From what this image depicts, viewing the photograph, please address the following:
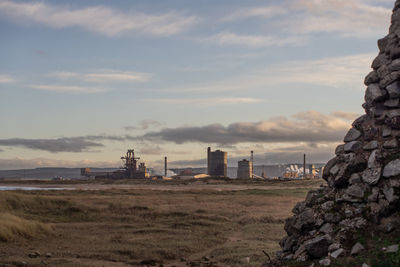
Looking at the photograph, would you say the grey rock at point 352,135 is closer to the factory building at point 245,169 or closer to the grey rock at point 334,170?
the grey rock at point 334,170

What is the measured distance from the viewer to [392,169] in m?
10.2

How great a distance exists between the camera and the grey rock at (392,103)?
10.9 m

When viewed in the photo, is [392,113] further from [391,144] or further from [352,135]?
[352,135]

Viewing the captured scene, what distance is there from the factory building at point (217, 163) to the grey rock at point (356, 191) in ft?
491

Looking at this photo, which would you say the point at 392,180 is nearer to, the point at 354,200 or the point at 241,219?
the point at 354,200

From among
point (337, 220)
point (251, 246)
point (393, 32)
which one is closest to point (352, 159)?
point (337, 220)

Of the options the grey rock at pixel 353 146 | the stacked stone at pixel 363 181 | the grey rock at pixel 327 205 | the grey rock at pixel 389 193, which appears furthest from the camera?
the grey rock at pixel 353 146

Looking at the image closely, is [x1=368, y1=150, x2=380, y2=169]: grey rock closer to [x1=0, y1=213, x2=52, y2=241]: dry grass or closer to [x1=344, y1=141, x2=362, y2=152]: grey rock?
[x1=344, y1=141, x2=362, y2=152]: grey rock

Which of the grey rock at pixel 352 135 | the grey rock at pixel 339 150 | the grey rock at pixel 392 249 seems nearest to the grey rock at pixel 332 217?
the grey rock at pixel 392 249

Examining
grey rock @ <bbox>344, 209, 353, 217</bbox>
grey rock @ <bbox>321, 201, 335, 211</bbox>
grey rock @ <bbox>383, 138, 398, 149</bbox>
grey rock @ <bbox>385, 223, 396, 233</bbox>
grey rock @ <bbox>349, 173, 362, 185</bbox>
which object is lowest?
grey rock @ <bbox>385, 223, 396, 233</bbox>

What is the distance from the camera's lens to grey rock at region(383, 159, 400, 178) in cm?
1009


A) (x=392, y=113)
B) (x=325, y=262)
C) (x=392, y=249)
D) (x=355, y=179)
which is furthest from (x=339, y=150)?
(x=392, y=249)

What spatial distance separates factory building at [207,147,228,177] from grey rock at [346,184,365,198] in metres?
150

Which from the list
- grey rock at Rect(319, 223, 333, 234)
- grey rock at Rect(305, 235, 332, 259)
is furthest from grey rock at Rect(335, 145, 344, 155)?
grey rock at Rect(305, 235, 332, 259)
